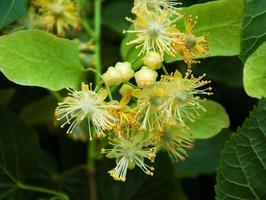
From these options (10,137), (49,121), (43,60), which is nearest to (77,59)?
(43,60)

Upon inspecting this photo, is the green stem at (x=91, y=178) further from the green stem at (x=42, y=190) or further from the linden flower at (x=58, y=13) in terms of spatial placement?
the linden flower at (x=58, y=13)

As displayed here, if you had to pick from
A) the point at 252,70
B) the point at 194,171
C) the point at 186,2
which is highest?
the point at 186,2

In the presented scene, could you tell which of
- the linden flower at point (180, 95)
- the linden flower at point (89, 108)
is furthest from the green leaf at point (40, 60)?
the linden flower at point (180, 95)

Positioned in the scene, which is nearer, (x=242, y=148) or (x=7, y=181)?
(x=242, y=148)

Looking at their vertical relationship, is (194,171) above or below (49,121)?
below

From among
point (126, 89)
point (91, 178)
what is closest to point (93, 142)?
point (91, 178)

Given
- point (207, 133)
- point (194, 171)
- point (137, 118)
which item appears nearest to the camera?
point (137, 118)

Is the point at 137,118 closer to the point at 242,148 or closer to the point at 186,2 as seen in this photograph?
the point at 242,148

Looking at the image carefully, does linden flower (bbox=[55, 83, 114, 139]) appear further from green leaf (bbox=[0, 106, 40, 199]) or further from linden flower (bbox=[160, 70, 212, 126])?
green leaf (bbox=[0, 106, 40, 199])
